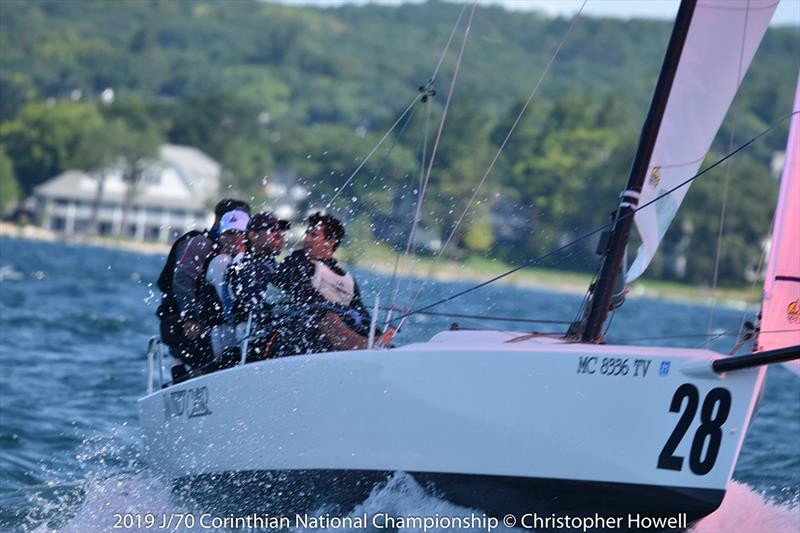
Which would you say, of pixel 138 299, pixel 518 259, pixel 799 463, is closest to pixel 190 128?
pixel 518 259

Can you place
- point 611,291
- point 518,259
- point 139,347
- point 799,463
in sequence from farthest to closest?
point 518,259 < point 139,347 < point 799,463 < point 611,291

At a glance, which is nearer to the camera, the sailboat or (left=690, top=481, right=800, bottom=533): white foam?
the sailboat

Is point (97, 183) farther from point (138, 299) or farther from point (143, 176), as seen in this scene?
point (138, 299)

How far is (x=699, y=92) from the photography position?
675cm

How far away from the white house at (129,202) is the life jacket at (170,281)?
65.9 m

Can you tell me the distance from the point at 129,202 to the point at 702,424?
71279mm

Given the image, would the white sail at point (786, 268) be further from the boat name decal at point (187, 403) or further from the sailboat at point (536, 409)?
the boat name decal at point (187, 403)

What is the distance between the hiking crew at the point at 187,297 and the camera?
6855mm

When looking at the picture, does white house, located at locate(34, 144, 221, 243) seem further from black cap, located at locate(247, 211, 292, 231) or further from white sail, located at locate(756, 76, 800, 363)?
white sail, located at locate(756, 76, 800, 363)

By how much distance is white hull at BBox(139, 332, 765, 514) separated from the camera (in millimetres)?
5211

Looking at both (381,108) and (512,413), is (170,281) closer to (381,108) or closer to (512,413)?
(512,413)

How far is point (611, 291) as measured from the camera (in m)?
6.18

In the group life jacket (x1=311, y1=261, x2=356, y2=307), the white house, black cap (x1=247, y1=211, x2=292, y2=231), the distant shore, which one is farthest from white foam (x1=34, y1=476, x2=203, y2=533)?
the white house

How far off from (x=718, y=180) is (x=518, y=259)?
29.3 metres
